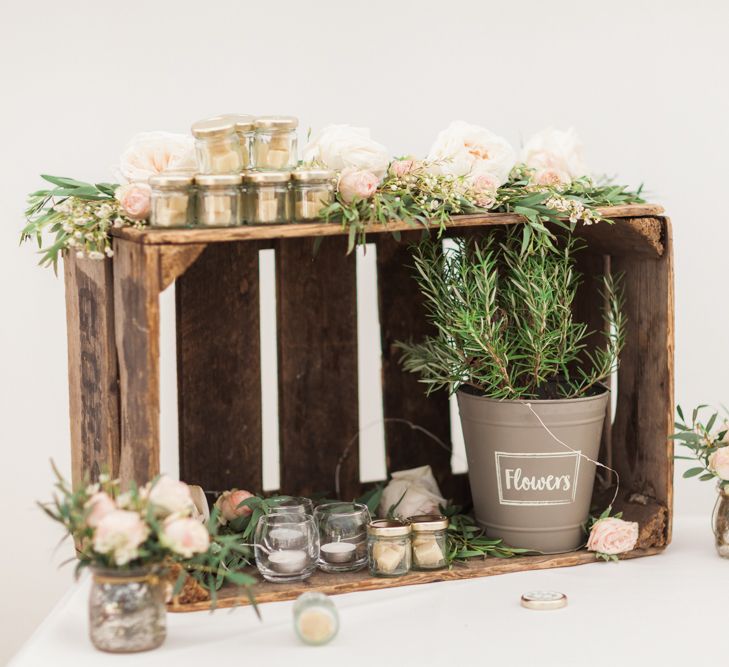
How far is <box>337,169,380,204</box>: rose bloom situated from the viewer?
1762mm

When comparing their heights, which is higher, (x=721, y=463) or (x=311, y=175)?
(x=311, y=175)

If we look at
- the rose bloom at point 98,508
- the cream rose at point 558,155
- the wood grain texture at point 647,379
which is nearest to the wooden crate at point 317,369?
the wood grain texture at point 647,379

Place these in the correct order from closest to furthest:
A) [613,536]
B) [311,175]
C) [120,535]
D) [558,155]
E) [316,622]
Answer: [120,535] < [316,622] < [311,175] < [613,536] < [558,155]

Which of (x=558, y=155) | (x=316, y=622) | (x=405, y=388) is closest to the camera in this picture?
(x=316, y=622)

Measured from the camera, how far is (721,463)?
1.91 meters

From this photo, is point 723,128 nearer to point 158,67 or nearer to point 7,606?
point 158,67

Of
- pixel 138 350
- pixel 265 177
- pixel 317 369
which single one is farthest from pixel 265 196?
pixel 317 369

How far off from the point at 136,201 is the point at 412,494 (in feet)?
2.30

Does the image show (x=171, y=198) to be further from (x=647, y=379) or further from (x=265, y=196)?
(x=647, y=379)

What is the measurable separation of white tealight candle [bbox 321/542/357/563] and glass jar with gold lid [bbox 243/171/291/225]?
51cm

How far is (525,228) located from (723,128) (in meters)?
0.93

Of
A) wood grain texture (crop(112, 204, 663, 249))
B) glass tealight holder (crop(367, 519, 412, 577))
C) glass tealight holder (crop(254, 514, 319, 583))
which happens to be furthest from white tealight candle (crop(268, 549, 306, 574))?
wood grain texture (crop(112, 204, 663, 249))

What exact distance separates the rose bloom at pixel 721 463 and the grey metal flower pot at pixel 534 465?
0.60 feet

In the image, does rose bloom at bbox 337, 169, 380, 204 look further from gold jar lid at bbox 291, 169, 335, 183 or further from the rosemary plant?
the rosemary plant
